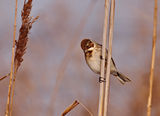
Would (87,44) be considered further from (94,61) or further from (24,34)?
(24,34)

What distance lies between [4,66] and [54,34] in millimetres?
469

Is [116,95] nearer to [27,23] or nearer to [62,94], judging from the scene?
[62,94]

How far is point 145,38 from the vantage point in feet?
8.38

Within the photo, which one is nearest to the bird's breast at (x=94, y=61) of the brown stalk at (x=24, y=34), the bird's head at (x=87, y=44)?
the bird's head at (x=87, y=44)

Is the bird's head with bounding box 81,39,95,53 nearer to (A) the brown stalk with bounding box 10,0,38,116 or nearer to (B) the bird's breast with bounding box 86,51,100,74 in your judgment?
(B) the bird's breast with bounding box 86,51,100,74

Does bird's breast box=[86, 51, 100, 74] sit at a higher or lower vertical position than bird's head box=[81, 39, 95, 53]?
lower

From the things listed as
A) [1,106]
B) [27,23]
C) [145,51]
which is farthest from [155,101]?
[27,23]

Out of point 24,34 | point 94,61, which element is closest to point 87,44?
point 94,61

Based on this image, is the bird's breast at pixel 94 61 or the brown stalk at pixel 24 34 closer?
the brown stalk at pixel 24 34

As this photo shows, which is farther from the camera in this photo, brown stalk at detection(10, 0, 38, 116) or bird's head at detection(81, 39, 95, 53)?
bird's head at detection(81, 39, 95, 53)

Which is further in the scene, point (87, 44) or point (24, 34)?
point (87, 44)

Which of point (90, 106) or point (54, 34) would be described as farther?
point (54, 34)

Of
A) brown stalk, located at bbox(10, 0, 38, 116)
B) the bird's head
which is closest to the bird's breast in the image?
the bird's head

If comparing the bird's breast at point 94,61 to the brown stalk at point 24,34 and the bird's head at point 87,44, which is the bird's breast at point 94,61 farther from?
the brown stalk at point 24,34
